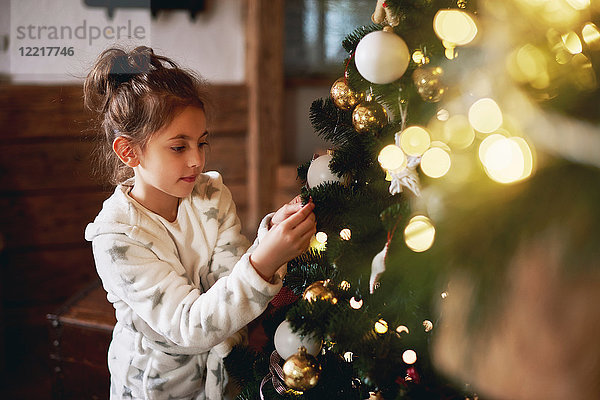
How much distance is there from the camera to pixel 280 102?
239 centimetres

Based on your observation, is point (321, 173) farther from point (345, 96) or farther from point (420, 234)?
point (420, 234)

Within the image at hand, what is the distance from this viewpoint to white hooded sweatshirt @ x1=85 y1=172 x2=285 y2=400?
0.76 m

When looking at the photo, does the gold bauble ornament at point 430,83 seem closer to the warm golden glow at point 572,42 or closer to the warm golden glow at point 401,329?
the warm golden glow at point 572,42

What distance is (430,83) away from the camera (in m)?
0.59

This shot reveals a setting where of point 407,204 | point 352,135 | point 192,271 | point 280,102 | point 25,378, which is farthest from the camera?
point 280,102

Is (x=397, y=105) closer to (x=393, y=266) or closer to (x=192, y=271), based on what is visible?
(x=393, y=266)

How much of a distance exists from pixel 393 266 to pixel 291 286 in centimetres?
22

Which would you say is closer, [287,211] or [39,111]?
[287,211]

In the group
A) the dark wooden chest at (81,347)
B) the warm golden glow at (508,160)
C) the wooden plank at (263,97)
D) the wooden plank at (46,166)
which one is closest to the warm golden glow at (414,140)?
the warm golden glow at (508,160)

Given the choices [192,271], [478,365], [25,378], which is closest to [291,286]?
[192,271]

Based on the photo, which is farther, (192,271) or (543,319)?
(192,271)

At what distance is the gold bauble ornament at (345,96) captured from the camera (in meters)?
0.71

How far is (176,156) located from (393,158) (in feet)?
1.31

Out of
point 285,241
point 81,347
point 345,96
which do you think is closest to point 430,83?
point 345,96
